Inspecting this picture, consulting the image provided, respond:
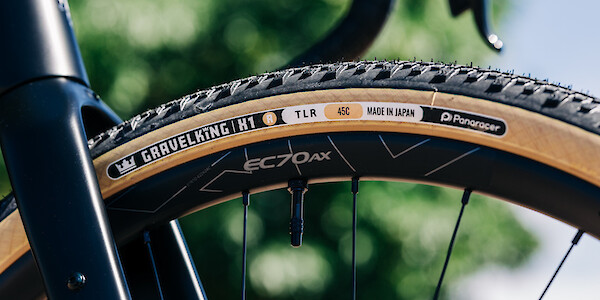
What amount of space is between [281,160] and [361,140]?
84 millimetres

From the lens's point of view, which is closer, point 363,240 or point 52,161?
point 52,161

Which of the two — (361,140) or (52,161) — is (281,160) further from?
(52,161)

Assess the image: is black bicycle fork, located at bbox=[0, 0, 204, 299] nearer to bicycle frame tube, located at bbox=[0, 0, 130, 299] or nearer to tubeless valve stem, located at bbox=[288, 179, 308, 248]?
bicycle frame tube, located at bbox=[0, 0, 130, 299]

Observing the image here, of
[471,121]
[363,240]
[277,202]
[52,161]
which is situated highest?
[277,202]

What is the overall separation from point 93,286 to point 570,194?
16.8 inches

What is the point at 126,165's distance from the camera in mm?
657

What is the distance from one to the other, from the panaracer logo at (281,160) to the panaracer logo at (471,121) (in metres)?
0.12

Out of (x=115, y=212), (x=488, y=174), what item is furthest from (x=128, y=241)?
(x=488, y=174)

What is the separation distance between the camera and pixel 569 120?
538mm

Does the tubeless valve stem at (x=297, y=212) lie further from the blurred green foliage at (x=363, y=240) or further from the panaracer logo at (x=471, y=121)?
the blurred green foliage at (x=363, y=240)

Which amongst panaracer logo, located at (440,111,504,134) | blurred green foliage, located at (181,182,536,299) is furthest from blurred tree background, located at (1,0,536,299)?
panaracer logo, located at (440,111,504,134)

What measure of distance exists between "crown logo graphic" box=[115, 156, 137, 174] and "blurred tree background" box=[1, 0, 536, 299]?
1878mm

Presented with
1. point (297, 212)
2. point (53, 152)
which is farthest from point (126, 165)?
point (297, 212)

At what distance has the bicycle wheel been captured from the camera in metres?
0.55
